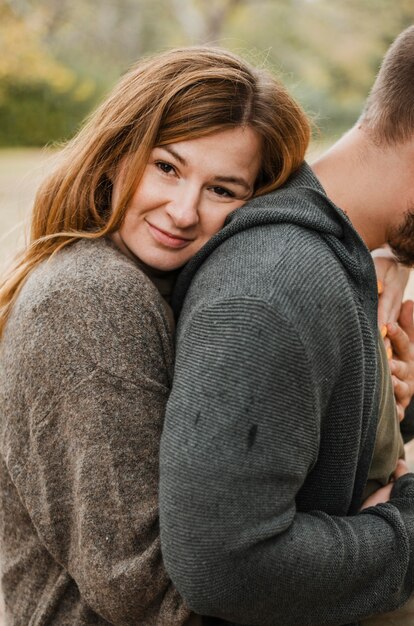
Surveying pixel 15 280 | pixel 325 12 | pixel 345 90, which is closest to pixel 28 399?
pixel 15 280

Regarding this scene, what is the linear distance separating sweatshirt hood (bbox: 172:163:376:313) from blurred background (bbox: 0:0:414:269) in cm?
1992

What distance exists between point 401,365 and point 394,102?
0.91 metres

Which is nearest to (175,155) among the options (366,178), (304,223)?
(304,223)

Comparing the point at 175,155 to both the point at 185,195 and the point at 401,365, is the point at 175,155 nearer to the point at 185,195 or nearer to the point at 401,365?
the point at 185,195

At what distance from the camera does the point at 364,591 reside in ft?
6.45

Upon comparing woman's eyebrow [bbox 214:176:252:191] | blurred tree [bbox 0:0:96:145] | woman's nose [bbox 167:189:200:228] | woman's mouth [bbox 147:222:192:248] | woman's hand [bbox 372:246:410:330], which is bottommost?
blurred tree [bbox 0:0:96:145]

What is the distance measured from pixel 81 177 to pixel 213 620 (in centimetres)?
131

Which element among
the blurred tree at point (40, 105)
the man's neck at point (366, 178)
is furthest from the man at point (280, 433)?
the blurred tree at point (40, 105)

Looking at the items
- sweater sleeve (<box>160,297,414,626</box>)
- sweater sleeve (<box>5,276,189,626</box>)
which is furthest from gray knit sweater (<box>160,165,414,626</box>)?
sweater sleeve (<box>5,276,189,626</box>)

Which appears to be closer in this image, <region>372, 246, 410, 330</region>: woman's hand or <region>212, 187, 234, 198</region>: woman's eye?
<region>212, 187, 234, 198</region>: woman's eye

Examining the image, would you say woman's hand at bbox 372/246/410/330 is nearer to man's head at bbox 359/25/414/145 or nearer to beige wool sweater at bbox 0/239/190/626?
man's head at bbox 359/25/414/145

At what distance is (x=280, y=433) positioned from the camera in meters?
1.72

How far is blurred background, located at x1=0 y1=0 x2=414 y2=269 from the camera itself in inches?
1022

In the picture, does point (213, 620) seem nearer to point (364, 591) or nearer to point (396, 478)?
point (364, 591)
